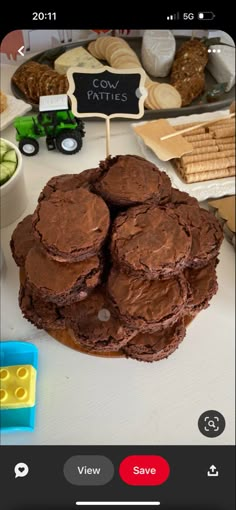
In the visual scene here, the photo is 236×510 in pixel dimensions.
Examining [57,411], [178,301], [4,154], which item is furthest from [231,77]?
[57,411]

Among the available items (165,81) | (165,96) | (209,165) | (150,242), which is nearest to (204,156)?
(209,165)

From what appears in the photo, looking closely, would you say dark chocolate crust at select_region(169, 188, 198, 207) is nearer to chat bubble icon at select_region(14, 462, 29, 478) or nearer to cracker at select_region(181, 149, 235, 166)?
cracker at select_region(181, 149, 235, 166)

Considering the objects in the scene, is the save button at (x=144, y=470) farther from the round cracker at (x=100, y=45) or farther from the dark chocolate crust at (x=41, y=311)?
the round cracker at (x=100, y=45)

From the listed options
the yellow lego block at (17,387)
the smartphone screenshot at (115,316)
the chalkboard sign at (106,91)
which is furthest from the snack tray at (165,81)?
the yellow lego block at (17,387)

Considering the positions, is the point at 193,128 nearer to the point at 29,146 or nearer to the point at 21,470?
the point at 29,146
